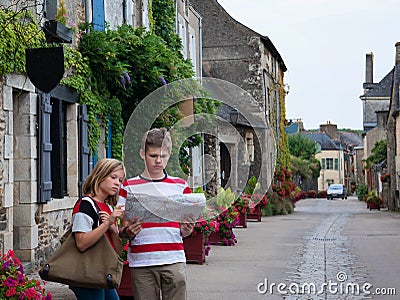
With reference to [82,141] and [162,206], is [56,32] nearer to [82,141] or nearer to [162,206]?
[82,141]

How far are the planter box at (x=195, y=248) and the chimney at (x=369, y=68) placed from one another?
2012 inches

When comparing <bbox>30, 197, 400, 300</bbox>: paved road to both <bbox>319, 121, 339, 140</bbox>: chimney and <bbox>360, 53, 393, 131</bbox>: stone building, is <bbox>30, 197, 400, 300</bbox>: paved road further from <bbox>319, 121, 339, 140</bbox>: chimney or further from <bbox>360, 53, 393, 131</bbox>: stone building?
<bbox>319, 121, 339, 140</bbox>: chimney

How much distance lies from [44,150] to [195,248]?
2.39 m

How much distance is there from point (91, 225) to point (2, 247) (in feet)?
13.5

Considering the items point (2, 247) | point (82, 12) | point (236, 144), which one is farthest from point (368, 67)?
point (2, 247)

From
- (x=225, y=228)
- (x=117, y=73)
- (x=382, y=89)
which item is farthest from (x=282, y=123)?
(x=382, y=89)

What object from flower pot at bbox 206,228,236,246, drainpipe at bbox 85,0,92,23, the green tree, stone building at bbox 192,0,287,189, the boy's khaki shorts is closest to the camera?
the boy's khaki shorts

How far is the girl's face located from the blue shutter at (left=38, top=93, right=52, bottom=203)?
16.0 feet

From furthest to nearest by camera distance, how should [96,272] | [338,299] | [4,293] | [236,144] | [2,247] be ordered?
1. [236,144]
2. [2,247]
3. [338,299]
4. [4,293]
5. [96,272]

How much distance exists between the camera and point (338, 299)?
7125 millimetres

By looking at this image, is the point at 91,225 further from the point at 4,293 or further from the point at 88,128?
the point at 88,128

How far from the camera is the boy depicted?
4.28 m

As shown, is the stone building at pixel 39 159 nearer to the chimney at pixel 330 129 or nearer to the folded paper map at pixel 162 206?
the folded paper map at pixel 162 206

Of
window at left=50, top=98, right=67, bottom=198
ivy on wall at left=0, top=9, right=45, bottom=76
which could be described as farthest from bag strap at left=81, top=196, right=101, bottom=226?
window at left=50, top=98, right=67, bottom=198
